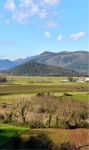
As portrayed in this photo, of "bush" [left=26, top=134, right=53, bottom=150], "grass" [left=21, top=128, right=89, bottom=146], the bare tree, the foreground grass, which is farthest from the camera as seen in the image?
the bare tree

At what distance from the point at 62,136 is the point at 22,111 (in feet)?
68.1

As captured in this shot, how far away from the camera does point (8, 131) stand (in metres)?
66.4

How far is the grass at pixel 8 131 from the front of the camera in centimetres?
5836

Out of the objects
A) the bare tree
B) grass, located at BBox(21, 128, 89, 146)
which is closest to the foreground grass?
grass, located at BBox(21, 128, 89, 146)

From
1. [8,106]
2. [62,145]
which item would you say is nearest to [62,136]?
[62,145]

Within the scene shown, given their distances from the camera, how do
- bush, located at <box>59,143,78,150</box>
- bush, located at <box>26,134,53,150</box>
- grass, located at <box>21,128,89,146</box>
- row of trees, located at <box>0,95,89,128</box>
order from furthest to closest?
row of trees, located at <box>0,95,89,128</box> < grass, located at <box>21,128,89,146</box> < bush, located at <box>59,143,78,150</box> < bush, located at <box>26,134,53,150</box>

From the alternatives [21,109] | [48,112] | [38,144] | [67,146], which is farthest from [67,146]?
[21,109]

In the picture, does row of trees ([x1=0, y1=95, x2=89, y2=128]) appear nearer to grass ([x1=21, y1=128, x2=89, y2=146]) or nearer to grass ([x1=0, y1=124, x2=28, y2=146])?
grass ([x1=0, y1=124, x2=28, y2=146])

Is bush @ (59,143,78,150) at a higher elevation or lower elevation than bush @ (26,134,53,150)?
lower

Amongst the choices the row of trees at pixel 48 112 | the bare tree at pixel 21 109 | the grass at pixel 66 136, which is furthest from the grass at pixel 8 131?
the bare tree at pixel 21 109

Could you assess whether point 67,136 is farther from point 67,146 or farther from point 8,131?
point 8,131

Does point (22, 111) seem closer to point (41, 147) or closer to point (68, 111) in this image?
point (68, 111)

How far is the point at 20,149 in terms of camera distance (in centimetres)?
4544

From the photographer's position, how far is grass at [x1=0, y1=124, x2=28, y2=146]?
191ft
